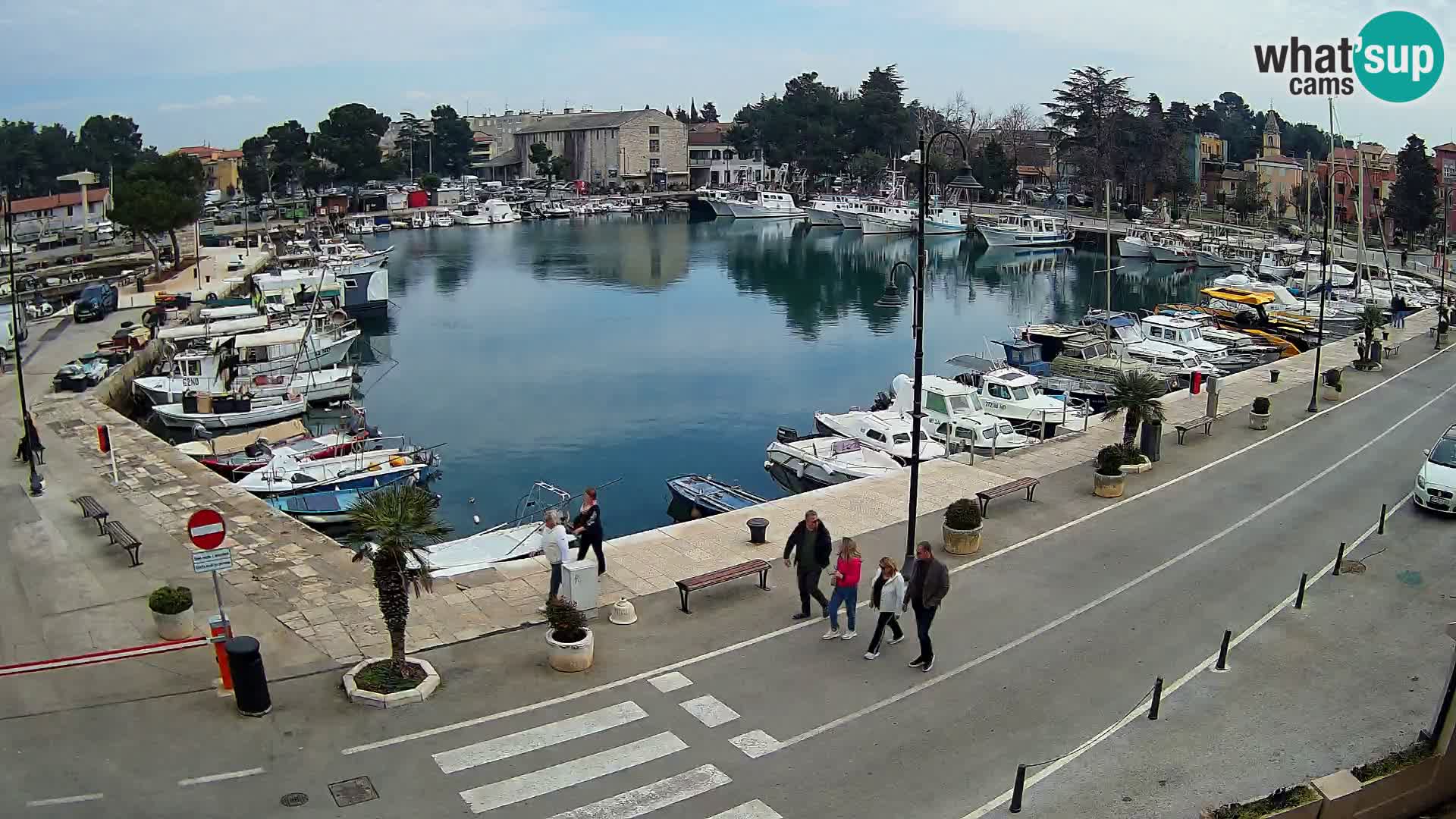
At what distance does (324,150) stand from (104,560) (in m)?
127

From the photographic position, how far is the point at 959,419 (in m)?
31.7

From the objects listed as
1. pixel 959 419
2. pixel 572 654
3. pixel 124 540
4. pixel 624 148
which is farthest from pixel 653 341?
pixel 624 148

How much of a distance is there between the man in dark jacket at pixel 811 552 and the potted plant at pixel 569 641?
10.5 ft

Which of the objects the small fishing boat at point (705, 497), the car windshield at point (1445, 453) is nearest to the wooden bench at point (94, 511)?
the small fishing boat at point (705, 497)

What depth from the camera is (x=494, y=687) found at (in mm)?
13609

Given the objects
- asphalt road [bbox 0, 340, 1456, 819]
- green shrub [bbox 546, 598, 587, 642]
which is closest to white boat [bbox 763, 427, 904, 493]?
asphalt road [bbox 0, 340, 1456, 819]

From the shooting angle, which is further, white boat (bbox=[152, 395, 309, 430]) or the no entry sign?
white boat (bbox=[152, 395, 309, 430])

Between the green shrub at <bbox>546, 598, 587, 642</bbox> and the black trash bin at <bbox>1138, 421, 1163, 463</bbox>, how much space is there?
51.1 feet

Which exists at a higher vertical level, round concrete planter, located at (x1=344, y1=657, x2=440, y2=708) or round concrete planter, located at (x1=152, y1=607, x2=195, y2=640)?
round concrete planter, located at (x1=152, y1=607, x2=195, y2=640)

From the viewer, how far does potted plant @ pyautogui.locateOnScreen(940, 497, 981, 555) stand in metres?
18.6

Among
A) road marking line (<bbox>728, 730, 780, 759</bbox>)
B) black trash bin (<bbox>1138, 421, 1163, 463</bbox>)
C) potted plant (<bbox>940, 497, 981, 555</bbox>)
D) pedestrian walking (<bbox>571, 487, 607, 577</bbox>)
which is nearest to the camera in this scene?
road marking line (<bbox>728, 730, 780, 759</bbox>)

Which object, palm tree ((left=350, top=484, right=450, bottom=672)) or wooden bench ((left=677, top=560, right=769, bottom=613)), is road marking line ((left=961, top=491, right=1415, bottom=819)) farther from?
palm tree ((left=350, top=484, right=450, bottom=672))

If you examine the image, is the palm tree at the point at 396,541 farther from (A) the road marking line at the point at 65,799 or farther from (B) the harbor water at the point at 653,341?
(B) the harbor water at the point at 653,341

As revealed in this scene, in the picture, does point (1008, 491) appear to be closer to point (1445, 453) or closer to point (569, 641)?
point (1445, 453)
